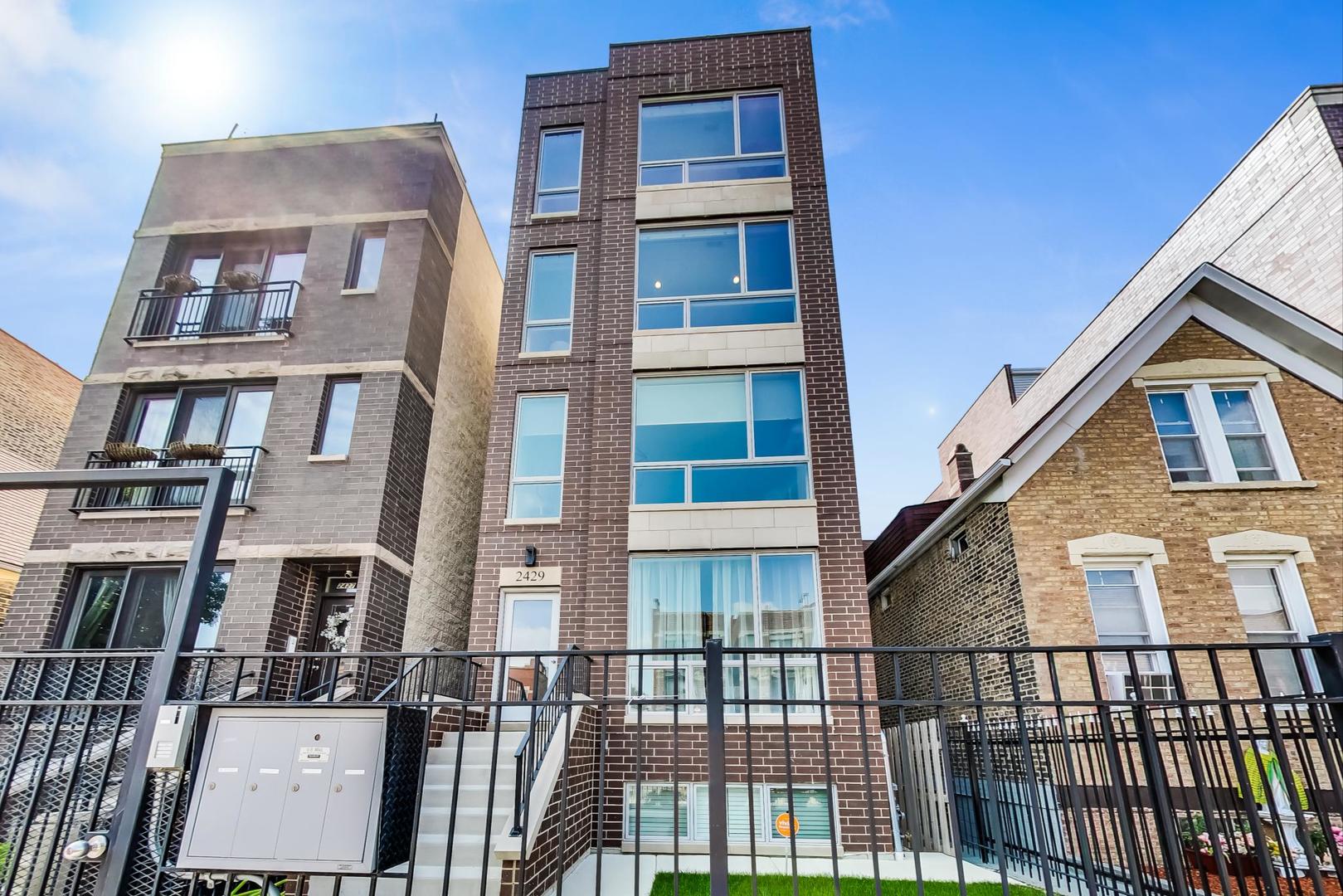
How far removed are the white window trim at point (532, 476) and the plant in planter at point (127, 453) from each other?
18.1 feet

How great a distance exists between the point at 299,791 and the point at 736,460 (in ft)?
23.1

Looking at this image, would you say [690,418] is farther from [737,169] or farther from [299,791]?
[299,791]

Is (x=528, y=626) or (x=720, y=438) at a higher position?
(x=720, y=438)

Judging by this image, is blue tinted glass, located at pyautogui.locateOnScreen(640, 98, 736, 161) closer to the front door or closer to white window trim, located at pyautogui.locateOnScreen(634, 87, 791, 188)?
white window trim, located at pyautogui.locateOnScreen(634, 87, 791, 188)

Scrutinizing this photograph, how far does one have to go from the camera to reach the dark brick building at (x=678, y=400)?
28.7ft

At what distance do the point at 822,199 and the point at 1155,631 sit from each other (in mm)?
7797

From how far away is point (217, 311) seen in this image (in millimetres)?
11398

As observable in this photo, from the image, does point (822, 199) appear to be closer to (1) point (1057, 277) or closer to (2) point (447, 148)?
(2) point (447, 148)

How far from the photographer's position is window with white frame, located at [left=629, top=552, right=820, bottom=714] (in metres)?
8.55

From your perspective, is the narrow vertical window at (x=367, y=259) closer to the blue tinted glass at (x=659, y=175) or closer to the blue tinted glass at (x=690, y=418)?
the blue tinted glass at (x=659, y=175)

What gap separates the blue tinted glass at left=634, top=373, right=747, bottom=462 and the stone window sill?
19.7ft

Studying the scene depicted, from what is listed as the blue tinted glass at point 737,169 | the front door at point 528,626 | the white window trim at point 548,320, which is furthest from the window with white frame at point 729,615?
the blue tinted glass at point 737,169

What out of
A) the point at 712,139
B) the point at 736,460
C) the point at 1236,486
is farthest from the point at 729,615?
the point at 712,139

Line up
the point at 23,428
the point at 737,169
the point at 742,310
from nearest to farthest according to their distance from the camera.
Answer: the point at 742,310
the point at 737,169
the point at 23,428
